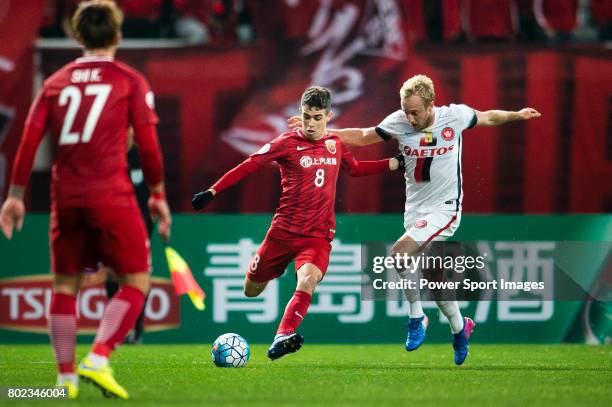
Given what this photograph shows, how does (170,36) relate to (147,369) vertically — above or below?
above

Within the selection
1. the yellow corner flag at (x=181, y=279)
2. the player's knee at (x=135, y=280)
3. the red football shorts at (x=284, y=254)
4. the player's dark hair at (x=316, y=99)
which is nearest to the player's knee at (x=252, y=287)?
the red football shorts at (x=284, y=254)

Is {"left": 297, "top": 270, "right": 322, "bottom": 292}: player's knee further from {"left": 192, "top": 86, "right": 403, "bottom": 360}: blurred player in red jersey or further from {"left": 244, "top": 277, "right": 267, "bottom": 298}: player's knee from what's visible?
{"left": 244, "top": 277, "right": 267, "bottom": 298}: player's knee

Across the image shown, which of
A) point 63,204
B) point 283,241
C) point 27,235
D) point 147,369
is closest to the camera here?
point 63,204

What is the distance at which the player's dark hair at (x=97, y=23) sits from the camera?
574 cm

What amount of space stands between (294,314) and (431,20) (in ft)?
21.0

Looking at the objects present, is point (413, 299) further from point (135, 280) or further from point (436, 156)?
point (135, 280)

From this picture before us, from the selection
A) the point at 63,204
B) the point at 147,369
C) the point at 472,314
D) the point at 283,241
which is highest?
the point at 63,204

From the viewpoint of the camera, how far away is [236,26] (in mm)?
13516

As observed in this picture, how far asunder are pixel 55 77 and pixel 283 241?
117 inches

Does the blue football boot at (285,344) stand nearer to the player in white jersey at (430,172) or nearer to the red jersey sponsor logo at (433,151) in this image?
the player in white jersey at (430,172)

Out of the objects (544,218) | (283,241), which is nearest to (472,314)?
(544,218)

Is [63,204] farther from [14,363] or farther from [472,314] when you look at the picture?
[472,314]

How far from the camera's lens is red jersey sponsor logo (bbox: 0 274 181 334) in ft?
36.9

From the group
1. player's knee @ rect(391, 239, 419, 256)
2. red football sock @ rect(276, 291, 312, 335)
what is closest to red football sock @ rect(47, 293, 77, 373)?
red football sock @ rect(276, 291, 312, 335)
